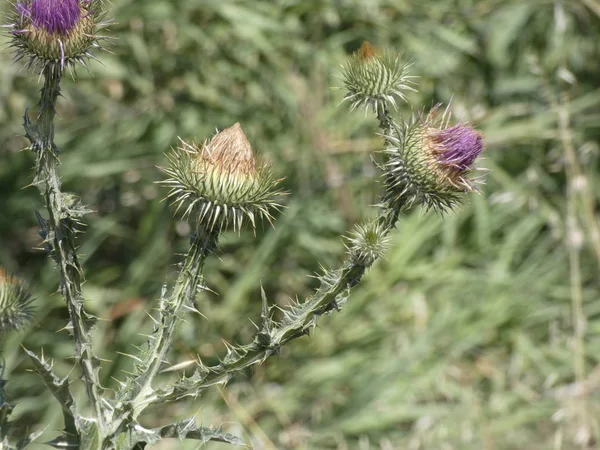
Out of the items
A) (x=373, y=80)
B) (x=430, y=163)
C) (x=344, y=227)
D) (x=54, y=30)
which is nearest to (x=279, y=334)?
(x=430, y=163)

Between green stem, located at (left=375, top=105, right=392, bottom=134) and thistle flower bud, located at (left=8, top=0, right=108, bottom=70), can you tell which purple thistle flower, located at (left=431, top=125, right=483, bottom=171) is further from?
thistle flower bud, located at (left=8, top=0, right=108, bottom=70)

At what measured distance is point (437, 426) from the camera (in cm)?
356

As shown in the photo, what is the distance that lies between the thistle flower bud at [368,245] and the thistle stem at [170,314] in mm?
301

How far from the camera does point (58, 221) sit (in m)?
1.50

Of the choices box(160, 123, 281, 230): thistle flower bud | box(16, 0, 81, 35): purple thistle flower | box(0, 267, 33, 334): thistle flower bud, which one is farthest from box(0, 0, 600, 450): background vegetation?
box(16, 0, 81, 35): purple thistle flower

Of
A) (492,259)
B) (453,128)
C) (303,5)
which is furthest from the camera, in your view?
(492,259)

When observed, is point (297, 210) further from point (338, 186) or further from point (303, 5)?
point (303, 5)

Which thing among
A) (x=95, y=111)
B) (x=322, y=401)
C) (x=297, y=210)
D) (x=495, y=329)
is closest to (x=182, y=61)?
(x=95, y=111)

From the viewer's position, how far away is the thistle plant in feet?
4.87

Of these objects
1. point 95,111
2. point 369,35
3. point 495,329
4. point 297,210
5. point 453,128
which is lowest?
point 495,329

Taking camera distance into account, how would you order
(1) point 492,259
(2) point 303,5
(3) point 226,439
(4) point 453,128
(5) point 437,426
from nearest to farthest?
(3) point 226,439, (4) point 453,128, (5) point 437,426, (2) point 303,5, (1) point 492,259

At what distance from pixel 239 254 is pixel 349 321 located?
24.8 inches

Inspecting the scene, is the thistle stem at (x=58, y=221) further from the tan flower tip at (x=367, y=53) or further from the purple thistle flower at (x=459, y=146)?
the purple thistle flower at (x=459, y=146)

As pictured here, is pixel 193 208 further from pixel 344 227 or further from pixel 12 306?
pixel 344 227
